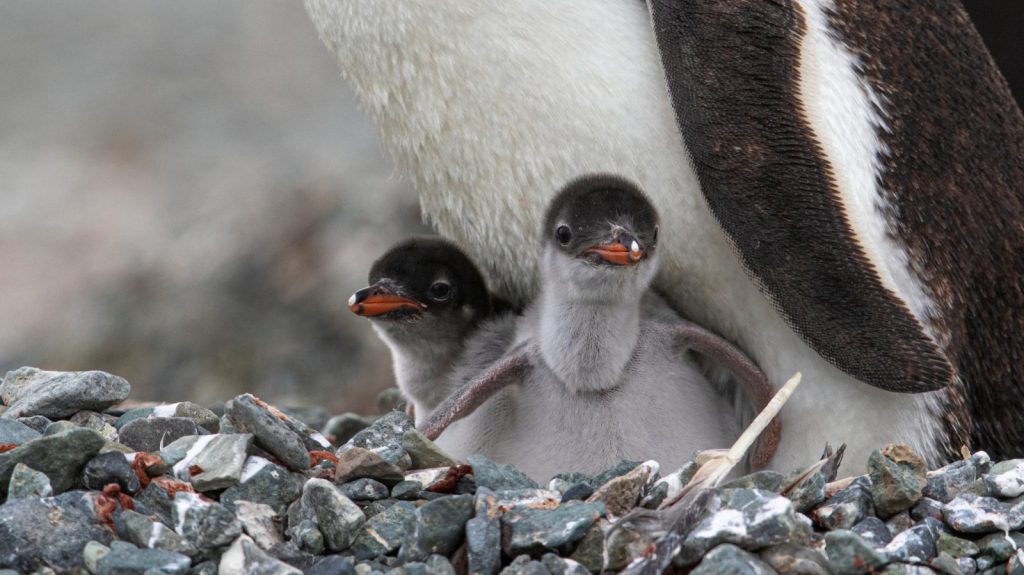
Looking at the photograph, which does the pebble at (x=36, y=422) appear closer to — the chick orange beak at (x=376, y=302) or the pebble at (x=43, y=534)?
the pebble at (x=43, y=534)

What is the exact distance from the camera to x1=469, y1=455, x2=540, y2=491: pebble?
169 cm

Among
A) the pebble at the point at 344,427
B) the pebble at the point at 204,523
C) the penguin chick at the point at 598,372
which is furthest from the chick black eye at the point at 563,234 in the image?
the pebble at the point at 344,427

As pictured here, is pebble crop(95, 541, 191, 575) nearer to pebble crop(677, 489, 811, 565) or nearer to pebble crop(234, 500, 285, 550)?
pebble crop(234, 500, 285, 550)

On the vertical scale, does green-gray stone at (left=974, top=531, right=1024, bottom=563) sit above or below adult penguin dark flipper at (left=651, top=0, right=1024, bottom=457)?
below

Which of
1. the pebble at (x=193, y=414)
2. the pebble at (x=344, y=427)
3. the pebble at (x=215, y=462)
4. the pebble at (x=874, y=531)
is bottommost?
the pebble at (x=344, y=427)

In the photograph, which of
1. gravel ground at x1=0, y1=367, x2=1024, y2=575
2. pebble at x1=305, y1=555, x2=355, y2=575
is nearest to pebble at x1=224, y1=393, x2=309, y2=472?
gravel ground at x1=0, y1=367, x2=1024, y2=575

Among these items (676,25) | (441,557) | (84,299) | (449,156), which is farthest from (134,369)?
(441,557)

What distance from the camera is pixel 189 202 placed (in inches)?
175

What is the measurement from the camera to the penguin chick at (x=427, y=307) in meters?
2.25

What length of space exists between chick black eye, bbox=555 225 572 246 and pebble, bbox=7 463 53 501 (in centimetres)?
79

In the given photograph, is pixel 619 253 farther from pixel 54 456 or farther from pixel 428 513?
pixel 54 456

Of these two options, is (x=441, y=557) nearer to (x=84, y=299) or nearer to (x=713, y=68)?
(x=713, y=68)

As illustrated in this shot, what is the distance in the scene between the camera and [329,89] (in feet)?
15.8

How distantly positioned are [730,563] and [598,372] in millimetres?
672
